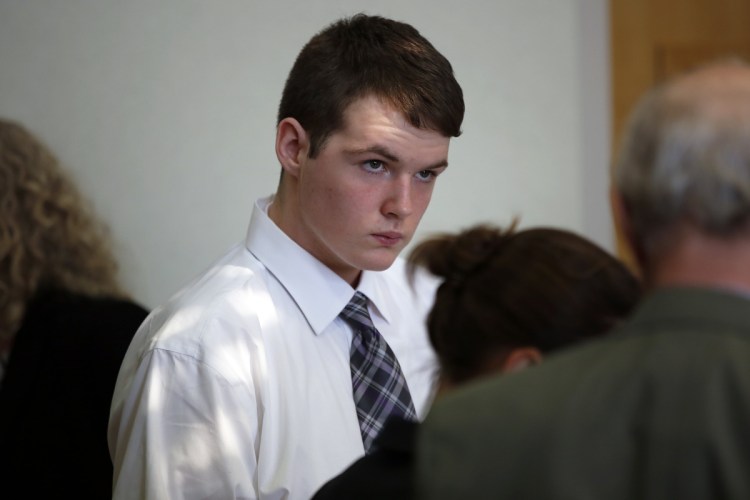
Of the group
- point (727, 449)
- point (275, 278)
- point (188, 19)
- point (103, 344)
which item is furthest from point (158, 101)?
point (727, 449)

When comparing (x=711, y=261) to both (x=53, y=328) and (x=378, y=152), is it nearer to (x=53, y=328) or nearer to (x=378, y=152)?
(x=378, y=152)

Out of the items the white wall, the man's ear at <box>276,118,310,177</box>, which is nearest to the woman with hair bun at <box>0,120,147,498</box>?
the white wall

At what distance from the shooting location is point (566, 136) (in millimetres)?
2809

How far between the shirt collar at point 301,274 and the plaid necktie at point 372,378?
0.03 metres

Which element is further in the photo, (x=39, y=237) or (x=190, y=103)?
(x=190, y=103)

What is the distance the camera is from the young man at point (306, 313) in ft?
4.96

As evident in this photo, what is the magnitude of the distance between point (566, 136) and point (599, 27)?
31cm

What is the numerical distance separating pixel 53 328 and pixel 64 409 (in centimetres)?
16

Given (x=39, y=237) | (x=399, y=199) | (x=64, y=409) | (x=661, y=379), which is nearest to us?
(x=661, y=379)

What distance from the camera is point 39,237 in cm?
209

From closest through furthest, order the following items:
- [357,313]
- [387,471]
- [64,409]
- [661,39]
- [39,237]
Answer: [387,471]
[357,313]
[64,409]
[39,237]
[661,39]

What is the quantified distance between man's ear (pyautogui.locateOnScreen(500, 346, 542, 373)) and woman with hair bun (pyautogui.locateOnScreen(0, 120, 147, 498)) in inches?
39.1

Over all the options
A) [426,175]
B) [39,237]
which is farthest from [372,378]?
[39,237]

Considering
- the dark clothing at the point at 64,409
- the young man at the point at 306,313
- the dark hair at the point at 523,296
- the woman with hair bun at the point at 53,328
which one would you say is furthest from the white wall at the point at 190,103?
the dark hair at the point at 523,296
